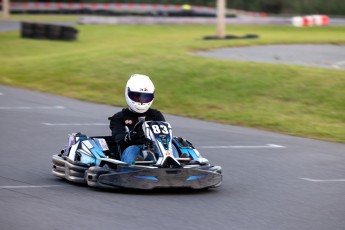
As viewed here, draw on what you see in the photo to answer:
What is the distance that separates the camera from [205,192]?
355 inches

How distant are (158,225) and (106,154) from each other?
87.8 inches

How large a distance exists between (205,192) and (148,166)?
0.79m

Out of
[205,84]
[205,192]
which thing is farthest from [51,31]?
[205,192]

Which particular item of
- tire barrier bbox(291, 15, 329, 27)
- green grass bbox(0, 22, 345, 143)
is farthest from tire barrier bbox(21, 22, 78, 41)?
tire barrier bbox(291, 15, 329, 27)

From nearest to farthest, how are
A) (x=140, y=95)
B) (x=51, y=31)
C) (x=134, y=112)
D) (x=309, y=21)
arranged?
(x=140, y=95) → (x=134, y=112) → (x=51, y=31) → (x=309, y=21)

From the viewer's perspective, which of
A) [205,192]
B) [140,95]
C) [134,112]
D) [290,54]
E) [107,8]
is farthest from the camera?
[107,8]

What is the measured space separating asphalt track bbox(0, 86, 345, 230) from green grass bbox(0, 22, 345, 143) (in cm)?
159

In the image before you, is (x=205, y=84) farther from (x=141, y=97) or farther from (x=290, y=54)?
(x=141, y=97)

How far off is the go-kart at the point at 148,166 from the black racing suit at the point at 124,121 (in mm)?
146

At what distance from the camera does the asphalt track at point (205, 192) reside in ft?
24.6

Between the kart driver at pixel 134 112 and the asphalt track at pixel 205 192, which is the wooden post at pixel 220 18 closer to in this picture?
the asphalt track at pixel 205 192

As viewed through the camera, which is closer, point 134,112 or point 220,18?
point 134,112

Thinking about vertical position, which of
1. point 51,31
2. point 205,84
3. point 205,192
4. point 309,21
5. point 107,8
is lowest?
point 107,8

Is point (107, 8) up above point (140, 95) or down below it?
below
